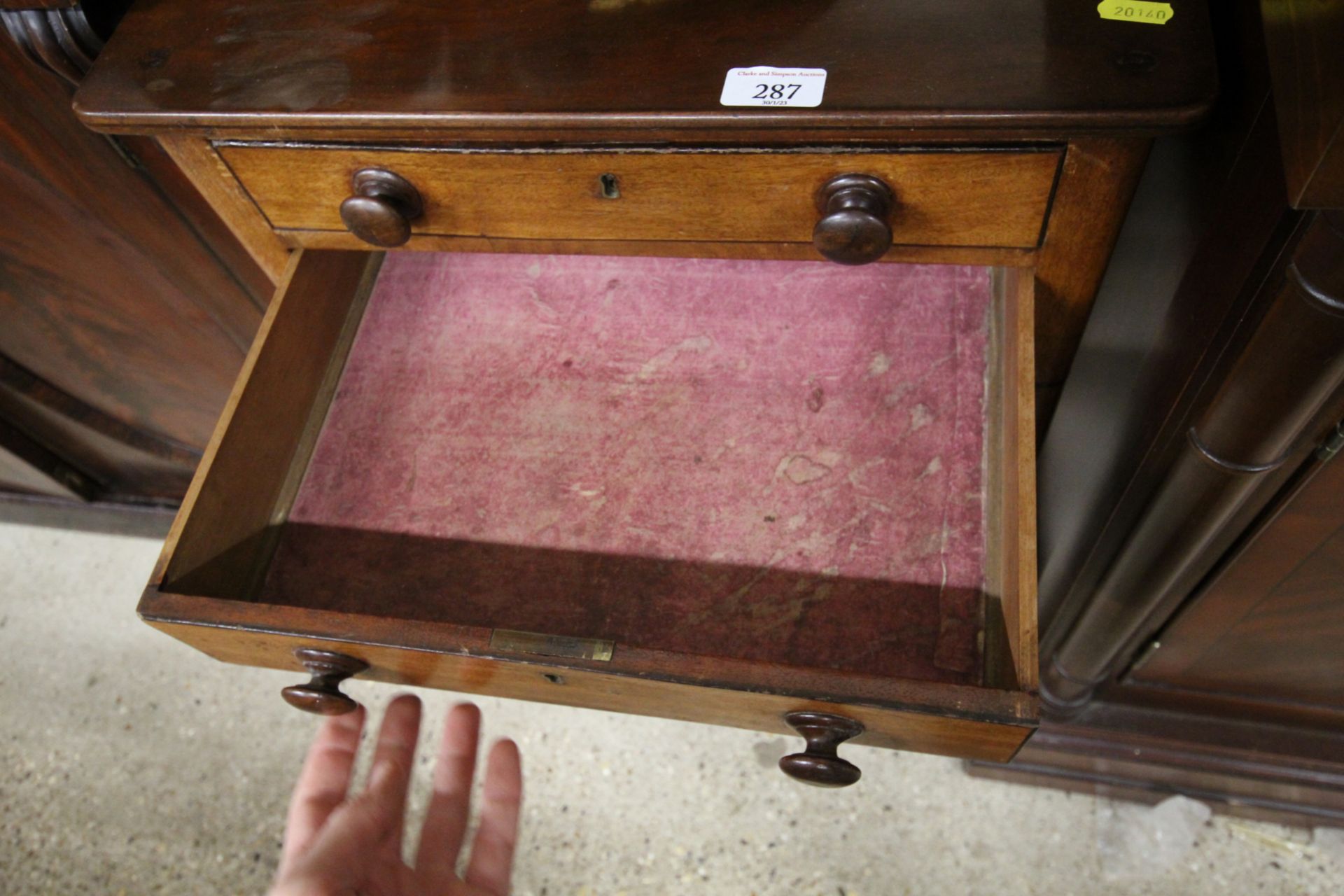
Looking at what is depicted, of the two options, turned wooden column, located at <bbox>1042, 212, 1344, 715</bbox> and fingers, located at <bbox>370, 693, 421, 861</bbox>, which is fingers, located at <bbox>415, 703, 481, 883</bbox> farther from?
turned wooden column, located at <bbox>1042, 212, 1344, 715</bbox>

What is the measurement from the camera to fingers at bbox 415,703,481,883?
877mm

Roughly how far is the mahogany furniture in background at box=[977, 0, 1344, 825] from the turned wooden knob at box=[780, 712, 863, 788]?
333mm

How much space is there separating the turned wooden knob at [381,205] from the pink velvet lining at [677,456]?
9.5 inches

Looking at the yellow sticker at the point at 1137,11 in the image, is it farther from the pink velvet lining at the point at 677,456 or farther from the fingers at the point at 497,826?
the fingers at the point at 497,826

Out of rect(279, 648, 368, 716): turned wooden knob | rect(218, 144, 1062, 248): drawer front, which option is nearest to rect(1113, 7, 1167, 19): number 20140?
rect(218, 144, 1062, 248): drawer front

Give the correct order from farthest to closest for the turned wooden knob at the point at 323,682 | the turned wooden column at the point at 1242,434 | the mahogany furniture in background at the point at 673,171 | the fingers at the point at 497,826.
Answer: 1. the fingers at the point at 497,826
2. the turned wooden knob at the point at 323,682
3. the mahogany furniture in background at the point at 673,171
4. the turned wooden column at the point at 1242,434

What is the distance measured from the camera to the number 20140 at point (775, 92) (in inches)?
27.2

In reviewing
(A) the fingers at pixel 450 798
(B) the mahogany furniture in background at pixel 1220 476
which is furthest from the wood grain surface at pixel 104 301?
(B) the mahogany furniture in background at pixel 1220 476

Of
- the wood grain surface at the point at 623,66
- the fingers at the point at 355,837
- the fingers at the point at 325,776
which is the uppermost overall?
the wood grain surface at the point at 623,66

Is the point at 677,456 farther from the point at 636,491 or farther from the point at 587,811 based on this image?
the point at 587,811

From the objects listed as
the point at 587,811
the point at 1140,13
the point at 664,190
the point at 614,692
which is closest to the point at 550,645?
the point at 614,692

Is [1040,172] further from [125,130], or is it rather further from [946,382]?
[125,130]

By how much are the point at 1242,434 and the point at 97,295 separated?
1.24 meters

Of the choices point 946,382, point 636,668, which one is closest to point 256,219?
point 636,668
